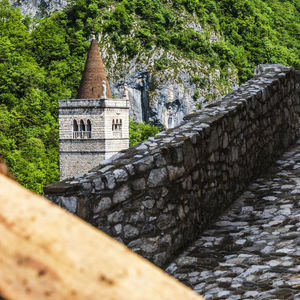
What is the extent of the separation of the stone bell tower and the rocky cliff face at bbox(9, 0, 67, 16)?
106 feet

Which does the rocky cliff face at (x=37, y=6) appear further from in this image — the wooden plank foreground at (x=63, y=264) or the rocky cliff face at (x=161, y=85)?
the wooden plank foreground at (x=63, y=264)

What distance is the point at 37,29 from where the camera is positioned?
70438 mm

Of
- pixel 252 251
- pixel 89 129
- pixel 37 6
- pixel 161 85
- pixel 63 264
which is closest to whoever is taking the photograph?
pixel 63 264

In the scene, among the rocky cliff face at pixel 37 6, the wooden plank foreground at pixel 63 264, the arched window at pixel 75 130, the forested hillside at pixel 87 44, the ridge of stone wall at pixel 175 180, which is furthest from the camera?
the rocky cliff face at pixel 37 6

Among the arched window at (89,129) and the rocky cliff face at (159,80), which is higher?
the rocky cliff face at (159,80)

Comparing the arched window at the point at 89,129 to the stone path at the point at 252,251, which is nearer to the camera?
the stone path at the point at 252,251

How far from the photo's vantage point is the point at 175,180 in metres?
3.97

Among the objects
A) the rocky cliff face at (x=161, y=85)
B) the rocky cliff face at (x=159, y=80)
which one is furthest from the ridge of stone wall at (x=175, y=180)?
the rocky cliff face at (x=159, y=80)

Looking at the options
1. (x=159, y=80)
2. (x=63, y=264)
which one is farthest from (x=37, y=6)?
(x=63, y=264)

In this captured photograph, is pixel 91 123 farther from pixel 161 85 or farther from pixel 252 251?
pixel 252 251

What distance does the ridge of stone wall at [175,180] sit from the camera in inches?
138

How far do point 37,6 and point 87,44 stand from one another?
10.7m

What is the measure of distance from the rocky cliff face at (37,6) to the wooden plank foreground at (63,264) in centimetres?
7791

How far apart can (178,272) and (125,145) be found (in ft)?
143
